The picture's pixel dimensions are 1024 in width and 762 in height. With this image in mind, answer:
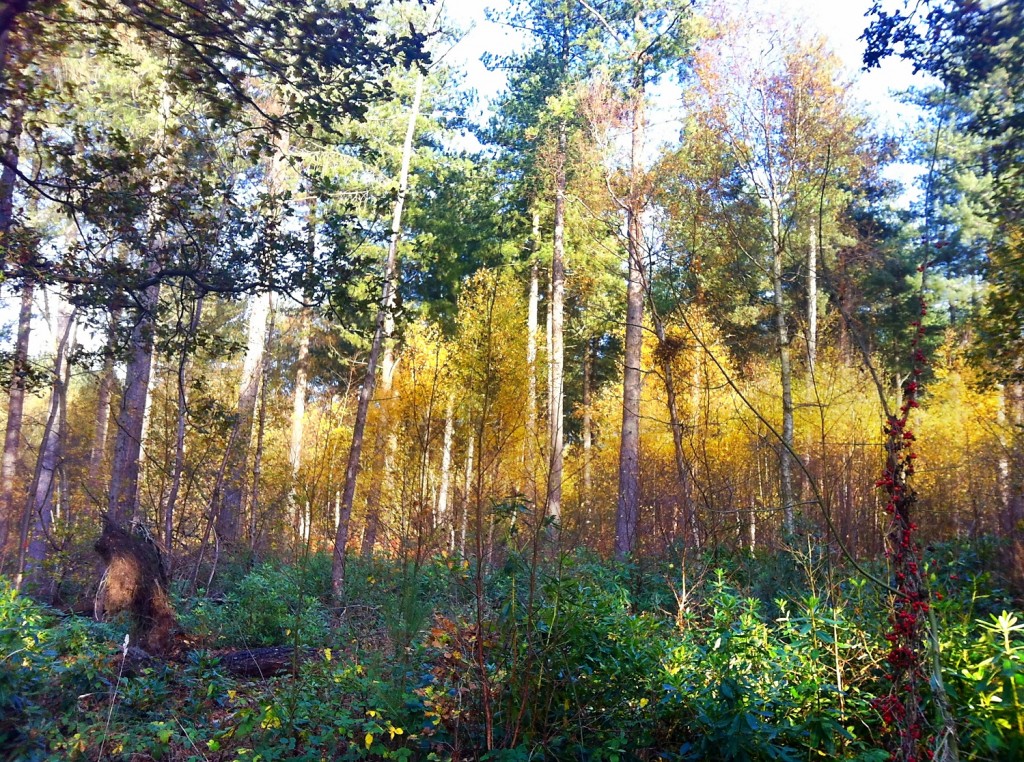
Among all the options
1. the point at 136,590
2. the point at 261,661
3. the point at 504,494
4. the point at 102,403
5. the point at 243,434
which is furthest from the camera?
the point at 102,403

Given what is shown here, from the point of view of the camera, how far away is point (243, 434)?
1325 centimetres

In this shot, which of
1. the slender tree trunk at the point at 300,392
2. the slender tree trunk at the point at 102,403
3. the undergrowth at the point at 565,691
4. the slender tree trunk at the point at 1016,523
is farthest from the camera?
the slender tree trunk at the point at 300,392

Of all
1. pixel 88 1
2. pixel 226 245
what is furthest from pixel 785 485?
pixel 88 1

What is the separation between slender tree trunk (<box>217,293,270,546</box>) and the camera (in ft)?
40.5

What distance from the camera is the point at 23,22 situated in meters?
4.83

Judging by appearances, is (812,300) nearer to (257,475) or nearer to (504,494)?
(257,475)

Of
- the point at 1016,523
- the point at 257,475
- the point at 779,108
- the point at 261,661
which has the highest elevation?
the point at 779,108

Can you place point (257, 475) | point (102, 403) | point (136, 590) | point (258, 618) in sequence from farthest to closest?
point (102, 403)
point (257, 475)
point (258, 618)
point (136, 590)

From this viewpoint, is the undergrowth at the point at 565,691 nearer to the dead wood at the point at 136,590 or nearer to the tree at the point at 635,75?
the dead wood at the point at 136,590

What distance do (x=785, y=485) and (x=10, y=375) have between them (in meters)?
8.80

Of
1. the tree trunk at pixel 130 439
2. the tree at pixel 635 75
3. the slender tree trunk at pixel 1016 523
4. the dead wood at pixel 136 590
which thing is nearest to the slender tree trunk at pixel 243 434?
the tree trunk at pixel 130 439

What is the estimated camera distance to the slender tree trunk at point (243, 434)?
12359 mm

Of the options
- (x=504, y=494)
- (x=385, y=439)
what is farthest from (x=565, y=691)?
(x=385, y=439)

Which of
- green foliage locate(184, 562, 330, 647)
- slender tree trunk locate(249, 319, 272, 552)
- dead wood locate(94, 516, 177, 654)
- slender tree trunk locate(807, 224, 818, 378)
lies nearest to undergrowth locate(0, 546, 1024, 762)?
slender tree trunk locate(807, 224, 818, 378)
